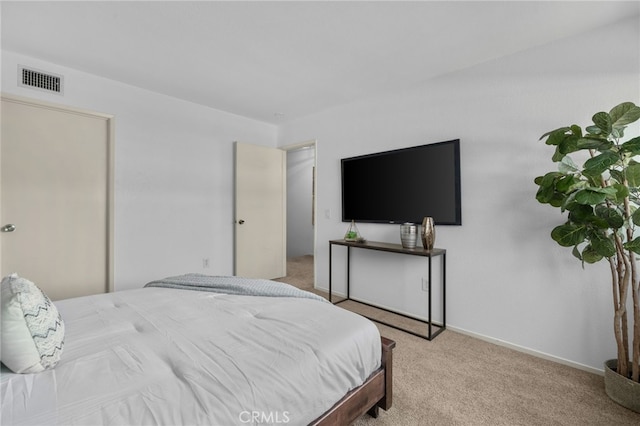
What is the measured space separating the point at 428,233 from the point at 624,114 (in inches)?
56.0

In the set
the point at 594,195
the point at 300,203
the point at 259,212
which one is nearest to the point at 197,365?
the point at 594,195

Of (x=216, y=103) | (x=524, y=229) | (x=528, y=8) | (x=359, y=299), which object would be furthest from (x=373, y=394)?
(x=216, y=103)

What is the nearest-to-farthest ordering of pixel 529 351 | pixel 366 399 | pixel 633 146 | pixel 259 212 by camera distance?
pixel 366 399, pixel 633 146, pixel 529 351, pixel 259 212

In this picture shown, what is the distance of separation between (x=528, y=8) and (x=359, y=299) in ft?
9.79

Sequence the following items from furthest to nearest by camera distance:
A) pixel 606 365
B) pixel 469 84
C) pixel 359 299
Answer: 1. pixel 359 299
2. pixel 469 84
3. pixel 606 365

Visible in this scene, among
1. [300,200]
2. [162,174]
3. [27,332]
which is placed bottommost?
[27,332]

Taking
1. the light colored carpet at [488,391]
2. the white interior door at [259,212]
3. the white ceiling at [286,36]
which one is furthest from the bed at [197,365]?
the white interior door at [259,212]

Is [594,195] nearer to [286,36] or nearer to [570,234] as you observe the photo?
[570,234]

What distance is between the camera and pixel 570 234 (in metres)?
1.69

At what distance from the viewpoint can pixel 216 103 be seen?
11.6ft

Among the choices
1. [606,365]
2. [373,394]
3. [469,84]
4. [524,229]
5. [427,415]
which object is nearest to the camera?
[373,394]

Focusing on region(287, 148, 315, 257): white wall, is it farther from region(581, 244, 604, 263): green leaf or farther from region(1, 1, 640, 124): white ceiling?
region(581, 244, 604, 263): green leaf

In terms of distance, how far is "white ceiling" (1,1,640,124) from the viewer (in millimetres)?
1852

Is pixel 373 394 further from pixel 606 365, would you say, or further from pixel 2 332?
pixel 606 365
